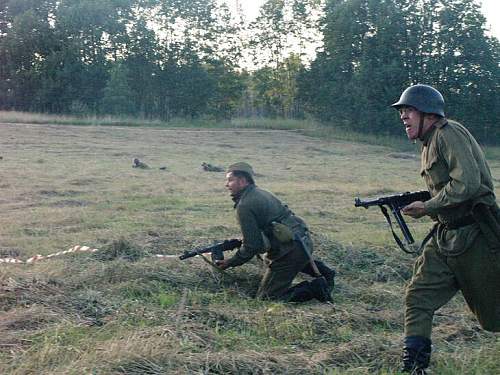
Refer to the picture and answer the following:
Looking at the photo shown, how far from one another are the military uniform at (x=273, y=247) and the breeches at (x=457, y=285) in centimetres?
219

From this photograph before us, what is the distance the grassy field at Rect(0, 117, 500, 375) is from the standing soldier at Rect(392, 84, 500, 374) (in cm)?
36

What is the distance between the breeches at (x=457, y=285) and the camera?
14.3 ft

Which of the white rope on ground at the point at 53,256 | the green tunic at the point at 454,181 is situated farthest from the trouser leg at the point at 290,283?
the green tunic at the point at 454,181

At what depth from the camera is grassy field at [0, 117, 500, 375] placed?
14.3 feet

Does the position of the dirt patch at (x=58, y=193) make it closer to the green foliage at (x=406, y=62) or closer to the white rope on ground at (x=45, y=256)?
the white rope on ground at (x=45, y=256)

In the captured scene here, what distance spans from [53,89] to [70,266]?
1450 inches

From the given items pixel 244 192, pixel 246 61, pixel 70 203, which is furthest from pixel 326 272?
pixel 246 61

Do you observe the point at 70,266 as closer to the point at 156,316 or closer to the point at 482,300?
the point at 156,316

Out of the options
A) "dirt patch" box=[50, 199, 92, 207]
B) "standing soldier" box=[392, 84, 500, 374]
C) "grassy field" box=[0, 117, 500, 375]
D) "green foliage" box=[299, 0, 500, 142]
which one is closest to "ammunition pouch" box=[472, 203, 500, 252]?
"standing soldier" box=[392, 84, 500, 374]

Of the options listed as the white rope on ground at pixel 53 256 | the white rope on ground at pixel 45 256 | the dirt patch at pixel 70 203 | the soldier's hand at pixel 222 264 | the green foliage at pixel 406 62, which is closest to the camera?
the soldier's hand at pixel 222 264

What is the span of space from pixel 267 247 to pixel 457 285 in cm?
259

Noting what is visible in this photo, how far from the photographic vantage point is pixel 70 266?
7.54 meters

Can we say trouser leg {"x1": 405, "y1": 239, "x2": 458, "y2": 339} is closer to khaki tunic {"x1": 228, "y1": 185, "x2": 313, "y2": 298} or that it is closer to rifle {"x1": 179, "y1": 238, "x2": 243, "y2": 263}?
khaki tunic {"x1": 228, "y1": 185, "x2": 313, "y2": 298}

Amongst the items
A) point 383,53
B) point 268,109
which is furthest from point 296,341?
point 268,109
